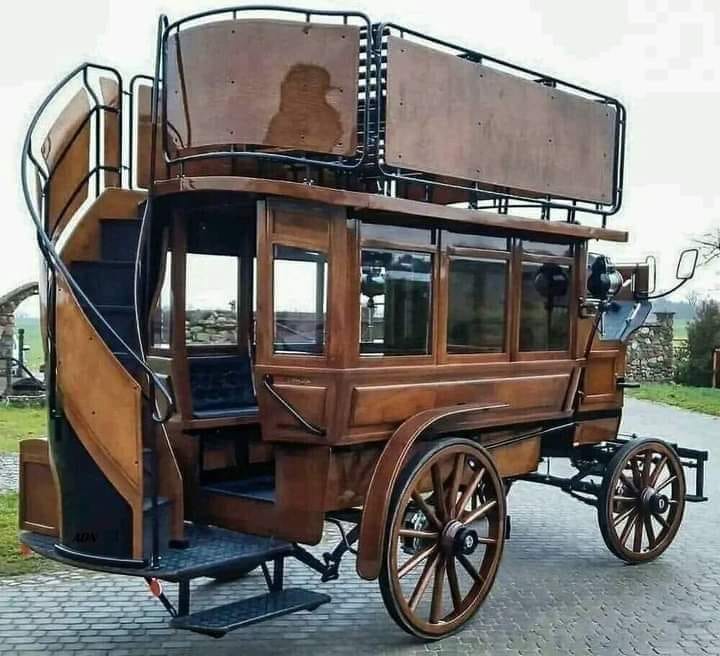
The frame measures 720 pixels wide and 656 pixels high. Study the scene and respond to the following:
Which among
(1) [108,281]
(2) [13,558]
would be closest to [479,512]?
(1) [108,281]

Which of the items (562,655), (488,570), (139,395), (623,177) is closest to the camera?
(139,395)

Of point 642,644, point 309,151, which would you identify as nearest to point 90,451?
point 309,151

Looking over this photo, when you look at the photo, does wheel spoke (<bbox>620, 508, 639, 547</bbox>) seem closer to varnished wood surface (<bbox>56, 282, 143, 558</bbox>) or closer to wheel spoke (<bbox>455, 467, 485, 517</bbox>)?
wheel spoke (<bbox>455, 467, 485, 517</bbox>)

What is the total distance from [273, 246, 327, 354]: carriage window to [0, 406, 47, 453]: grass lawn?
25.8ft

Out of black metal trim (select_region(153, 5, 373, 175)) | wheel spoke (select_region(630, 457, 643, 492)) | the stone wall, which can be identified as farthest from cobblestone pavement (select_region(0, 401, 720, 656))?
the stone wall

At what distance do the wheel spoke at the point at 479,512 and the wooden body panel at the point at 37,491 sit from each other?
2.25 meters

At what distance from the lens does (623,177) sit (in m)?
6.42

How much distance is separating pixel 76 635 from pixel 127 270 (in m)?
2.06

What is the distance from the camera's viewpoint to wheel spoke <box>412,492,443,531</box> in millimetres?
4868

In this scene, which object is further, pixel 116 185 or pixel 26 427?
pixel 26 427

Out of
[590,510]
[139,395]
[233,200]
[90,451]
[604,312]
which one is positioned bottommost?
[590,510]

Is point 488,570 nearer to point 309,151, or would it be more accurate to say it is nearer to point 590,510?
point 309,151

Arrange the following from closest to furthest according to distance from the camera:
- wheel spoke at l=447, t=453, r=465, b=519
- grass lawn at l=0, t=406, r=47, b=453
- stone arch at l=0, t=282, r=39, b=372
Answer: wheel spoke at l=447, t=453, r=465, b=519 → grass lawn at l=0, t=406, r=47, b=453 → stone arch at l=0, t=282, r=39, b=372

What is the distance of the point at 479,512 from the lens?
5.21 metres
